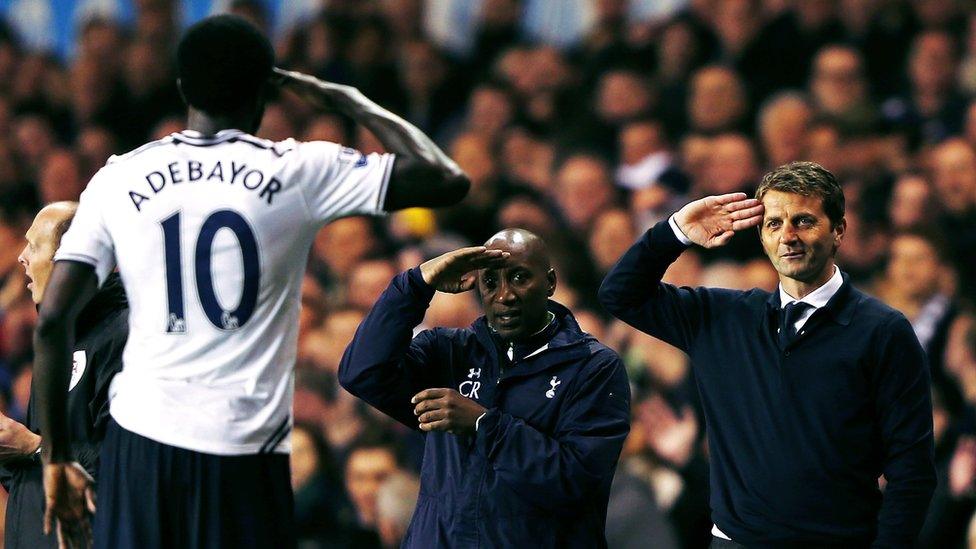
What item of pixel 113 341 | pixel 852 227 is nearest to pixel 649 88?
pixel 852 227

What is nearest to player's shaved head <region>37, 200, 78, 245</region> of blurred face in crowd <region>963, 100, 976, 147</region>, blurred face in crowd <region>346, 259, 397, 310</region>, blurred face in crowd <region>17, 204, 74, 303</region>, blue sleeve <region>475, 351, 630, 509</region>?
blurred face in crowd <region>17, 204, 74, 303</region>

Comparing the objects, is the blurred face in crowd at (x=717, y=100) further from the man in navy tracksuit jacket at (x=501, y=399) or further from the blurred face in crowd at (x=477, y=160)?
the man in navy tracksuit jacket at (x=501, y=399)

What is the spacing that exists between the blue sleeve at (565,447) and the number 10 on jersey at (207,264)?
1.00m

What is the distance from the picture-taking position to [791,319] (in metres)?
3.86

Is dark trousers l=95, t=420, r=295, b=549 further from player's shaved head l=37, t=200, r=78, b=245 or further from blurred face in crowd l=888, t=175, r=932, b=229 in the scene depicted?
blurred face in crowd l=888, t=175, r=932, b=229

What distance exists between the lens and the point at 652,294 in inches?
162

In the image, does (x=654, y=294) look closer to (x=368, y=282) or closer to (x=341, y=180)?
(x=341, y=180)

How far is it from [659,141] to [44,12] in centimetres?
490

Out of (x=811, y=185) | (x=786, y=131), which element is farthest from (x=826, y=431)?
(x=786, y=131)

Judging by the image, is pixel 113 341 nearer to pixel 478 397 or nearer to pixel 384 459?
pixel 478 397

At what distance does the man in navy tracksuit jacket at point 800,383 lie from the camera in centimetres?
368

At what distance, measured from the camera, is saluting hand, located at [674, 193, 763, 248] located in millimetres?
3908

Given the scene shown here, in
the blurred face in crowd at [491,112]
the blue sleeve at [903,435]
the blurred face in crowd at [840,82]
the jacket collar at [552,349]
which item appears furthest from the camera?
the blurred face in crowd at [491,112]

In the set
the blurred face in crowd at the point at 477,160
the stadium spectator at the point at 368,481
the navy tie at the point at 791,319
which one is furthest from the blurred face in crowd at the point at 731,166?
the navy tie at the point at 791,319
